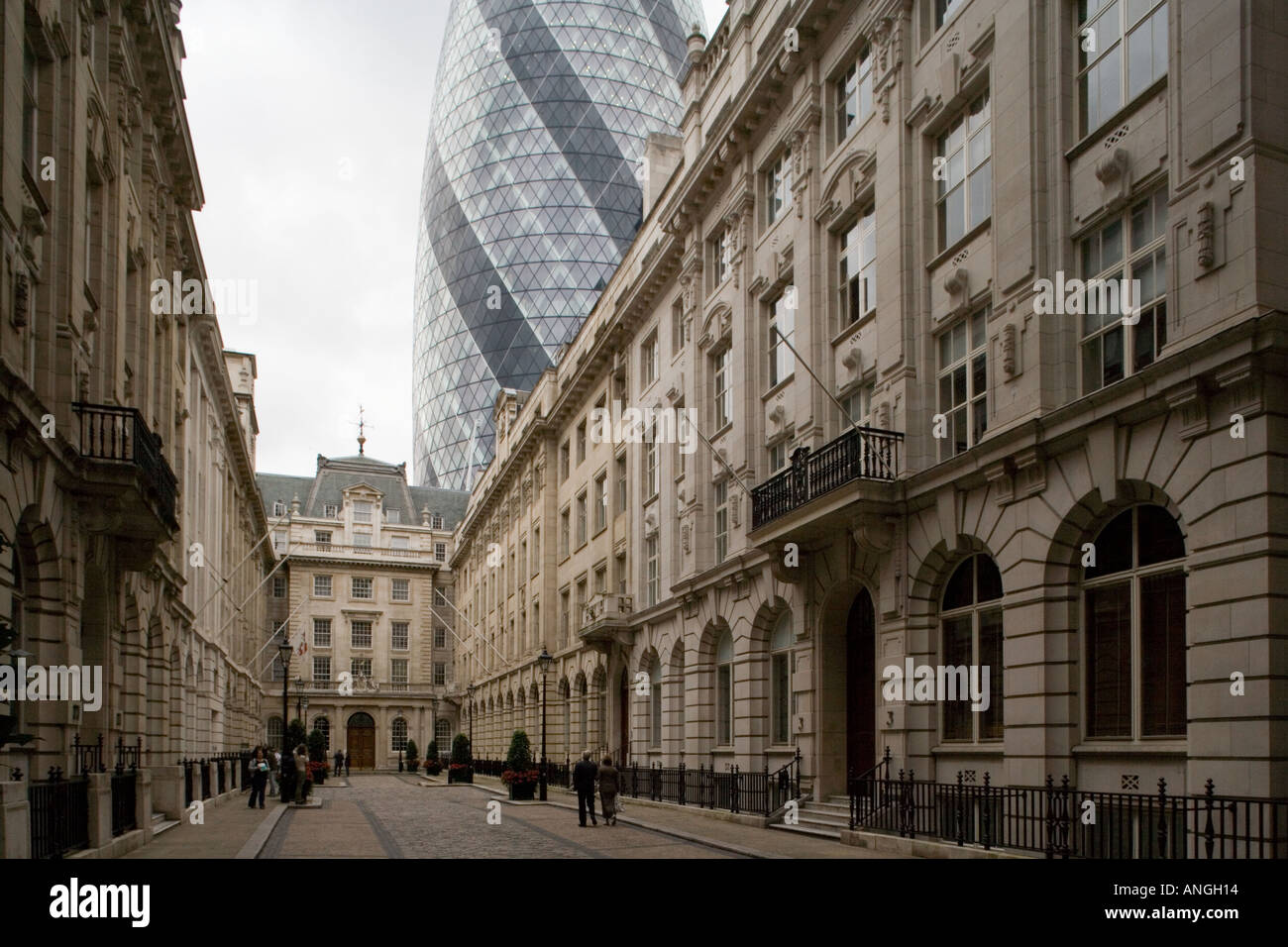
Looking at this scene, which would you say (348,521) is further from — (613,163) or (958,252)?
(958,252)

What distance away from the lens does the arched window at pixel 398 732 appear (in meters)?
98.4

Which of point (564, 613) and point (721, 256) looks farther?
point (564, 613)

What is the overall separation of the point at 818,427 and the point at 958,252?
243 inches

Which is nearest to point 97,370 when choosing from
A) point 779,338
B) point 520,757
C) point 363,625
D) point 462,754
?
point 779,338

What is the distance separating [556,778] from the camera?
48.9 meters

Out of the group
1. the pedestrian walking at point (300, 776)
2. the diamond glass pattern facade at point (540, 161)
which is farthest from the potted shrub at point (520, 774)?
the diamond glass pattern facade at point (540, 161)

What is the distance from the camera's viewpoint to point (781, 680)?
29328 mm

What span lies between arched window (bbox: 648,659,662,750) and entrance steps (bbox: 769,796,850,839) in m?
14.0

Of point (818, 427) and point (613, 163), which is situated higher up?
point (613, 163)

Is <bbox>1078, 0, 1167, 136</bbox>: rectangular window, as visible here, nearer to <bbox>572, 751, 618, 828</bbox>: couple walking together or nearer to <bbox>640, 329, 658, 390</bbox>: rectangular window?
<bbox>572, 751, 618, 828</bbox>: couple walking together

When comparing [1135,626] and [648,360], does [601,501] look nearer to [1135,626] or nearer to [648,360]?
[648,360]

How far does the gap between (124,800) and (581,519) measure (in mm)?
32038

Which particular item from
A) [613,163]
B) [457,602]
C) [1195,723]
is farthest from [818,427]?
[613,163]

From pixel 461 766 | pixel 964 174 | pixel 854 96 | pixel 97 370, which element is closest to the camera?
pixel 964 174
